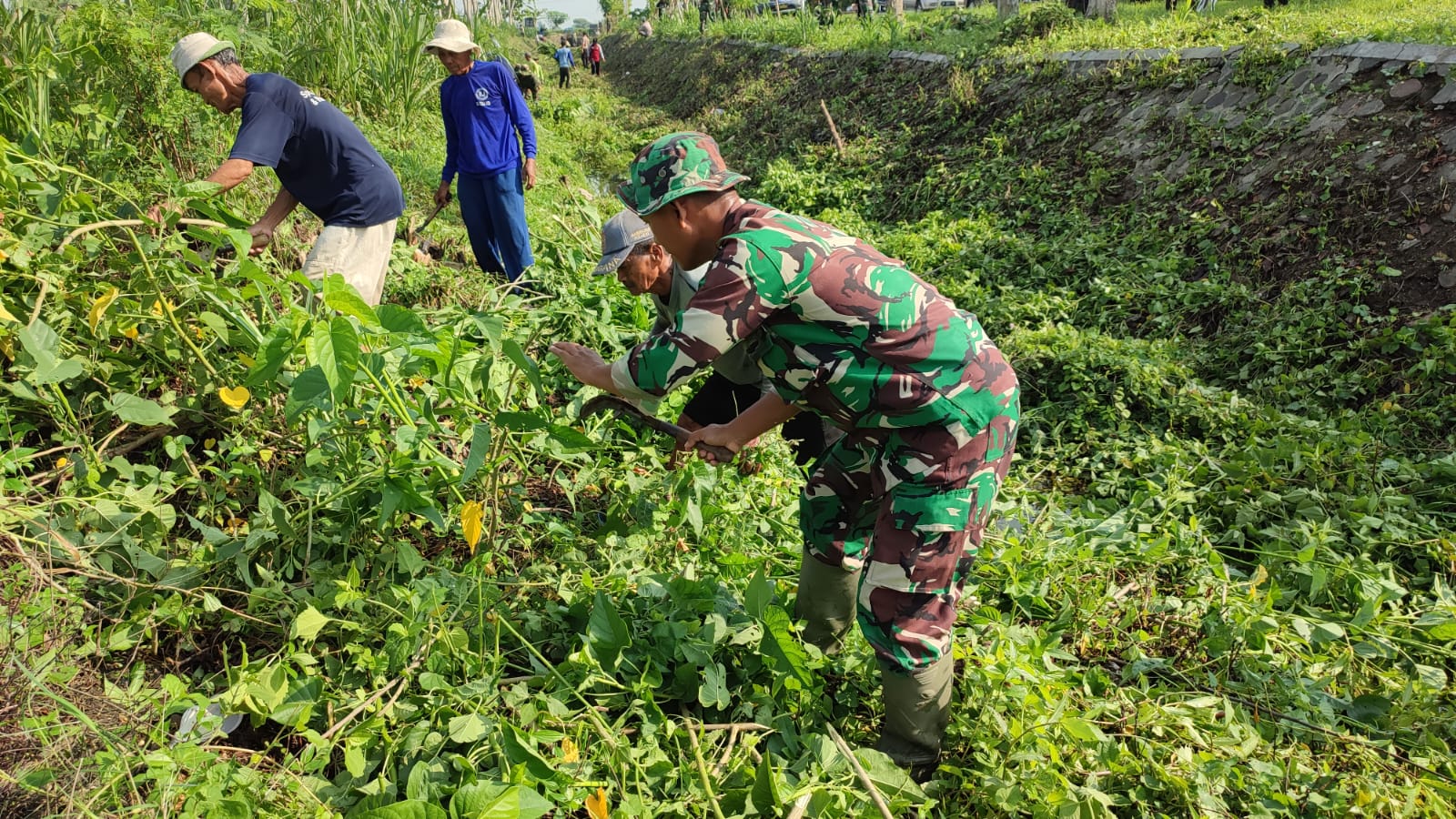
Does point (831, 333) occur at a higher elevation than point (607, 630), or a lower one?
higher

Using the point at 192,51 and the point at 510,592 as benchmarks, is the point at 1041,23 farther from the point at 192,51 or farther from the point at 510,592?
the point at 510,592

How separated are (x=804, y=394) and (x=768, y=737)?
94 cm

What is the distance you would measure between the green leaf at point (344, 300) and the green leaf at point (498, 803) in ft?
3.53

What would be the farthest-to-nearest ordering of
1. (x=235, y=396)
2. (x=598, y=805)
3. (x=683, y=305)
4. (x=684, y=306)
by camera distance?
(x=683, y=305)
(x=684, y=306)
(x=235, y=396)
(x=598, y=805)

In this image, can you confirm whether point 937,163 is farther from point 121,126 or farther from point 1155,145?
point 121,126

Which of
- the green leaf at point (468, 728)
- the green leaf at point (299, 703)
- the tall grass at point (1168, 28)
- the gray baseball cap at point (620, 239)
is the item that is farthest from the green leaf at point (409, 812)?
the tall grass at point (1168, 28)

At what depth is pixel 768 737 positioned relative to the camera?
82.3 inches

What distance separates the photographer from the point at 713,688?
1969 millimetres

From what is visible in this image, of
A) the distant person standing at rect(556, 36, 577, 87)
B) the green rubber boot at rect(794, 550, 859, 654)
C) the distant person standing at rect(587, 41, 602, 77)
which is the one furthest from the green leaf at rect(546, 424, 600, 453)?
the distant person standing at rect(587, 41, 602, 77)

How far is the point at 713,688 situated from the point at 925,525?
67cm

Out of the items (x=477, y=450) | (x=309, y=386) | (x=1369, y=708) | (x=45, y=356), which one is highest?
(x=45, y=356)

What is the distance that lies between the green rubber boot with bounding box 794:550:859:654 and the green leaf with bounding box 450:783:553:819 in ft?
3.46

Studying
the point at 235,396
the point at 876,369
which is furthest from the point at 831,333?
the point at 235,396

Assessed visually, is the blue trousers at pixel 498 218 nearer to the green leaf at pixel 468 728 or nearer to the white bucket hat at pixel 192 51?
the white bucket hat at pixel 192 51
